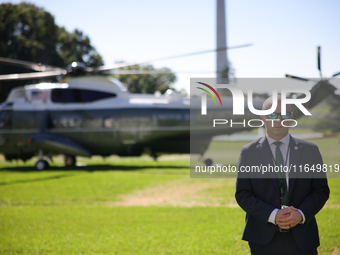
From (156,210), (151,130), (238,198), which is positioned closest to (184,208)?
(156,210)

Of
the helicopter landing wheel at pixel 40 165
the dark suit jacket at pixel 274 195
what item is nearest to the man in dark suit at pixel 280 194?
the dark suit jacket at pixel 274 195

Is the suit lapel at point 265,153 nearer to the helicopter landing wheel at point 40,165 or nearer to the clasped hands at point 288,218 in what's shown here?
the clasped hands at point 288,218

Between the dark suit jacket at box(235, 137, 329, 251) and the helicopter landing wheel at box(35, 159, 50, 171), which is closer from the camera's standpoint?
the dark suit jacket at box(235, 137, 329, 251)

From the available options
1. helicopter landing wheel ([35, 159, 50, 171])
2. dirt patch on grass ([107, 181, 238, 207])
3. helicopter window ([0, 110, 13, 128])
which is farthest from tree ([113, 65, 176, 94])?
Answer: dirt patch on grass ([107, 181, 238, 207])

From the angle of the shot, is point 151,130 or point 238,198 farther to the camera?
point 151,130

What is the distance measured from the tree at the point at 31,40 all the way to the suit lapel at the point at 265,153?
39.0m

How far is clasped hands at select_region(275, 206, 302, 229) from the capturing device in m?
2.55

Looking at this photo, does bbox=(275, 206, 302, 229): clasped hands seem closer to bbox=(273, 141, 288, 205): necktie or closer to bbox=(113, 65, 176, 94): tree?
bbox=(273, 141, 288, 205): necktie

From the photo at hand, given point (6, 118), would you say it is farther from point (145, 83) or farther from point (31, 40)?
point (145, 83)

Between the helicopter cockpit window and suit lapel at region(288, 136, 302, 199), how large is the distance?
524 inches

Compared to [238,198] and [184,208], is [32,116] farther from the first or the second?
[238,198]

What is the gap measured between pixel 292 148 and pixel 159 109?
38.6ft

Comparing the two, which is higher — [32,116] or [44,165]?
[32,116]

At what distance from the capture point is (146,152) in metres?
15.3
